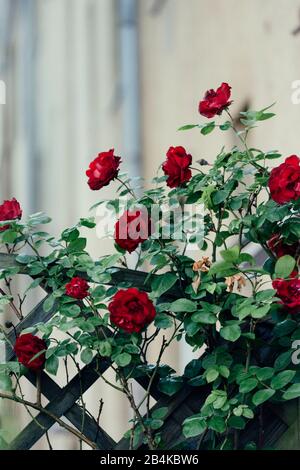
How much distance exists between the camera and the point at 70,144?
16.4 feet

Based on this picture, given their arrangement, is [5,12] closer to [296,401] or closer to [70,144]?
[70,144]

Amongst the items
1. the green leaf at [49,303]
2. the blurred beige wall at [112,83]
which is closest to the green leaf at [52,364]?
the green leaf at [49,303]

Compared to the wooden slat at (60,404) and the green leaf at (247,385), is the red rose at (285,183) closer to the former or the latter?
the green leaf at (247,385)

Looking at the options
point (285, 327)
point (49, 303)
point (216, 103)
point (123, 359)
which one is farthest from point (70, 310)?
point (216, 103)

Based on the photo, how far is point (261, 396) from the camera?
1.76 metres

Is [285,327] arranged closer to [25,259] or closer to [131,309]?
[131,309]

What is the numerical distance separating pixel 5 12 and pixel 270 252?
4.13 metres

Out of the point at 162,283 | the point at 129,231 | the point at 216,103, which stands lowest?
the point at 162,283

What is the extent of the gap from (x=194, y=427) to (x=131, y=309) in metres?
0.28

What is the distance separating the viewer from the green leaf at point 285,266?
177 centimetres

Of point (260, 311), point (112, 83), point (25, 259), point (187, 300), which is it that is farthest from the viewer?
point (112, 83)

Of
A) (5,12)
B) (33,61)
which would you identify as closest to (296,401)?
(33,61)

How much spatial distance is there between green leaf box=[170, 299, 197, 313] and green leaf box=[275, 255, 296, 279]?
189mm
